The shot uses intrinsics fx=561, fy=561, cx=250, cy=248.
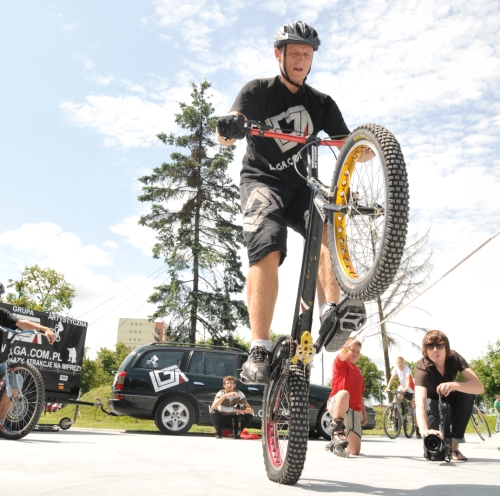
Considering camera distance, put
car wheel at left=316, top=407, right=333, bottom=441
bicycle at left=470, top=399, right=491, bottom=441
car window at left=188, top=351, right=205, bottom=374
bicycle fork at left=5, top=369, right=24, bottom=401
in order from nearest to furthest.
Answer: bicycle fork at left=5, top=369, right=24, bottom=401
bicycle at left=470, top=399, right=491, bottom=441
car window at left=188, top=351, right=205, bottom=374
car wheel at left=316, top=407, right=333, bottom=441

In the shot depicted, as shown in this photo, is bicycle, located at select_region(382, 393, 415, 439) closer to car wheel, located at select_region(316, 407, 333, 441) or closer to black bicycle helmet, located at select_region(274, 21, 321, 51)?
car wheel, located at select_region(316, 407, 333, 441)

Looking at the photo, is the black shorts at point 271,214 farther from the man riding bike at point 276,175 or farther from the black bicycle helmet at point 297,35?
the black bicycle helmet at point 297,35

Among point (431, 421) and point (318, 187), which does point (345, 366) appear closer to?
point (431, 421)

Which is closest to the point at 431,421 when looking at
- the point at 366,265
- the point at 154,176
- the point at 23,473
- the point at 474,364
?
the point at 366,265

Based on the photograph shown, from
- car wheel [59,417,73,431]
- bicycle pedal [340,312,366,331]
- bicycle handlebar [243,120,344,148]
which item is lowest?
car wheel [59,417,73,431]

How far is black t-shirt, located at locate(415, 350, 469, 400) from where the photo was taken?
5684 millimetres

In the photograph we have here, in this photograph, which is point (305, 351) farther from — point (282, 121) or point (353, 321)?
point (282, 121)

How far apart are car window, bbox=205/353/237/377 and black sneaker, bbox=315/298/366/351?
28.9ft

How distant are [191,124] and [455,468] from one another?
28.6 metres

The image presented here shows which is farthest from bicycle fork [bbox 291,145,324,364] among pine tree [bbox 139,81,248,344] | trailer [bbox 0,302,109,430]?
pine tree [bbox 139,81,248,344]

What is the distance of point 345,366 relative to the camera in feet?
25.2

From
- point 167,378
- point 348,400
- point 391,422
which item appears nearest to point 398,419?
point 391,422

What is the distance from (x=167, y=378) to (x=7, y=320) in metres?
4.83

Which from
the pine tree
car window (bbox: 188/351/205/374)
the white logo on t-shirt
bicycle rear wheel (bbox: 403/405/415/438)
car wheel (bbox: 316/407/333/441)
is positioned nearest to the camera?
the white logo on t-shirt
